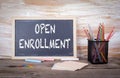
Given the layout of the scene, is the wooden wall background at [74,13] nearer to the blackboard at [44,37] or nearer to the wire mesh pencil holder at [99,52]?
the blackboard at [44,37]

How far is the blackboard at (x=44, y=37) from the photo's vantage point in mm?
1321

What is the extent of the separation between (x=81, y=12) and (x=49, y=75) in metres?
0.58

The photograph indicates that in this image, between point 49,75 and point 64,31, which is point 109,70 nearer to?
point 49,75

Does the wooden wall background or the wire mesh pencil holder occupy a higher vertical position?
the wooden wall background

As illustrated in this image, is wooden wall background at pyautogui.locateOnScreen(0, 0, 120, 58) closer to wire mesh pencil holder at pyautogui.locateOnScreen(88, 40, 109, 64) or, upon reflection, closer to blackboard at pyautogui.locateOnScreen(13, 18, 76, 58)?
blackboard at pyautogui.locateOnScreen(13, 18, 76, 58)

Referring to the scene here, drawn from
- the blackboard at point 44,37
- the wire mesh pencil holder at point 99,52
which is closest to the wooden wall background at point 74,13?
the blackboard at point 44,37

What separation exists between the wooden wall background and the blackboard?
0.18 ft

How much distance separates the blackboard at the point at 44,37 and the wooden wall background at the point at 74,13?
0.18 feet

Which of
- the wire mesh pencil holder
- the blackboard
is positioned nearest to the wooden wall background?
the blackboard

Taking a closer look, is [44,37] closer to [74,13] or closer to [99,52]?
[74,13]

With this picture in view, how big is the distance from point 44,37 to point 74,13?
265 mm

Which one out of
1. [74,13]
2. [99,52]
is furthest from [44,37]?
[99,52]

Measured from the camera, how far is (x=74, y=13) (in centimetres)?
137

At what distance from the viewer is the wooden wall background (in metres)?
1.36
